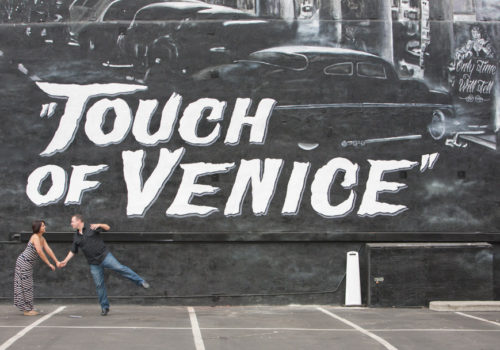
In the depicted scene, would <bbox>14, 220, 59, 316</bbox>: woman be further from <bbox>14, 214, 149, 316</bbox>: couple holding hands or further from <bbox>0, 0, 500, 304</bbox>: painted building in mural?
<bbox>0, 0, 500, 304</bbox>: painted building in mural

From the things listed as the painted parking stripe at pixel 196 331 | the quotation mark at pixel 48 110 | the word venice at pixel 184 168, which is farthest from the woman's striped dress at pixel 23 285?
the quotation mark at pixel 48 110

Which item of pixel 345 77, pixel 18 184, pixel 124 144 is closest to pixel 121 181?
pixel 124 144

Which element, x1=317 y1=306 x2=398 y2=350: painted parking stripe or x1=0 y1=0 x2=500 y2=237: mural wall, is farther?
x1=0 y1=0 x2=500 y2=237: mural wall

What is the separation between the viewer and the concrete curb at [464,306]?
14180 mm

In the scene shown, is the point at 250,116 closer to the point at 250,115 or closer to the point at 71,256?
A: the point at 250,115

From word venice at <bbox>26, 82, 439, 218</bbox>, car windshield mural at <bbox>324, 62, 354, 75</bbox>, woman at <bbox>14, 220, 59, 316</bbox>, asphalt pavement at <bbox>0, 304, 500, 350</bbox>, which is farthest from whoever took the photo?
car windshield mural at <bbox>324, 62, 354, 75</bbox>

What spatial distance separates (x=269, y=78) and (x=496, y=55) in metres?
4.98

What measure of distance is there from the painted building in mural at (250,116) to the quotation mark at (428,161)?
0.9 inches

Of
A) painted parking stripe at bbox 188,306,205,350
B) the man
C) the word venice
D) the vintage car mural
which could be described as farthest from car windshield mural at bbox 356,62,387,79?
the man

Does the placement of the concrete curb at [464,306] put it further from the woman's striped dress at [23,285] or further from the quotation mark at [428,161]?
the woman's striped dress at [23,285]

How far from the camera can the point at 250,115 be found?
15.2 meters

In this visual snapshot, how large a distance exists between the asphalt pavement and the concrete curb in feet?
0.71

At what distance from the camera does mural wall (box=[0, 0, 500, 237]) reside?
14977 millimetres

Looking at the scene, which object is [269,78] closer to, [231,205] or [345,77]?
[345,77]
